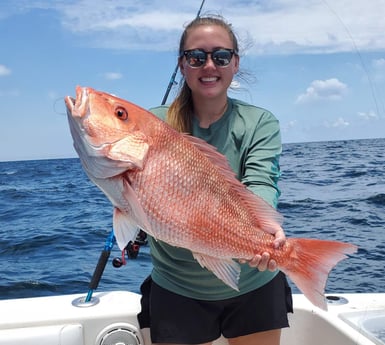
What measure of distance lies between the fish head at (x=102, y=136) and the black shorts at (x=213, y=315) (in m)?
1.04

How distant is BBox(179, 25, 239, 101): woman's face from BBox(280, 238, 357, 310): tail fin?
85 cm

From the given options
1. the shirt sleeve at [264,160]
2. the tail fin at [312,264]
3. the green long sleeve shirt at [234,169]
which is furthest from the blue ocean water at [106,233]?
the tail fin at [312,264]

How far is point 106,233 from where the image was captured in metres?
11.9

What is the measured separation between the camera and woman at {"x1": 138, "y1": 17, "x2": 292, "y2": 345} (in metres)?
2.56

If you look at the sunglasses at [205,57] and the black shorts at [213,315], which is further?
the black shorts at [213,315]

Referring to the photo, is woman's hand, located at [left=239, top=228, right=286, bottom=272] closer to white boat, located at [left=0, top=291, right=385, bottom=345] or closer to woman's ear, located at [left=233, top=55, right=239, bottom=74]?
woman's ear, located at [left=233, top=55, right=239, bottom=74]

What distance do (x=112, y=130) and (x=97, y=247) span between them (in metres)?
8.73

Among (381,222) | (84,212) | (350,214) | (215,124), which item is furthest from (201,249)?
(84,212)

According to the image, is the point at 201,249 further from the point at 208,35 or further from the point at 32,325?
the point at 32,325

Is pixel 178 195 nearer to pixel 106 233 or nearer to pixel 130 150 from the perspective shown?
pixel 130 150

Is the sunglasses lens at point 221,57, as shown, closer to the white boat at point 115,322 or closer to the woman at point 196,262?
the woman at point 196,262

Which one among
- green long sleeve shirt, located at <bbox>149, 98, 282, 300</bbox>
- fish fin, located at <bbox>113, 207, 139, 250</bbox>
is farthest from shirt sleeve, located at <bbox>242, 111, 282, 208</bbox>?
fish fin, located at <bbox>113, 207, 139, 250</bbox>

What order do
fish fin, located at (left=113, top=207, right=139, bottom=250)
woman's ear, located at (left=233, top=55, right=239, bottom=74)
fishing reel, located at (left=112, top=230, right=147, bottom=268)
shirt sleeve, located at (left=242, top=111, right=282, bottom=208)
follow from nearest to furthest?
fish fin, located at (left=113, top=207, right=139, bottom=250) < shirt sleeve, located at (left=242, top=111, right=282, bottom=208) < woman's ear, located at (left=233, top=55, right=239, bottom=74) < fishing reel, located at (left=112, top=230, right=147, bottom=268)

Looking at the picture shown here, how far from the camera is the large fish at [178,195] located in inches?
74.5
